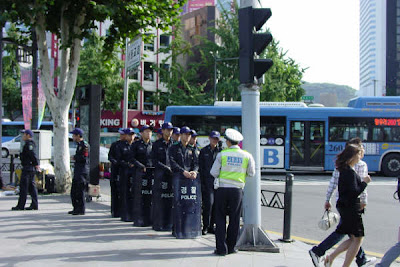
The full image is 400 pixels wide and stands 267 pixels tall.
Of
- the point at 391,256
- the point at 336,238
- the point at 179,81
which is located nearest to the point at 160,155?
the point at 336,238

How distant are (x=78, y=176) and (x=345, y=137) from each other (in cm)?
1391

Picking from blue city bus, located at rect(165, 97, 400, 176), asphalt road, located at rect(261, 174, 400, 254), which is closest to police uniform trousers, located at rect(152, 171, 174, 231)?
asphalt road, located at rect(261, 174, 400, 254)

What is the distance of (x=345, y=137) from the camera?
65.6 feet

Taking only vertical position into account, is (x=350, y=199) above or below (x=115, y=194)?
above

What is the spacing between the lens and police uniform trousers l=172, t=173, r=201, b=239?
7.41 metres

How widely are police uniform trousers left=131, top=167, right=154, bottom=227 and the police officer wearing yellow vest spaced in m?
2.59

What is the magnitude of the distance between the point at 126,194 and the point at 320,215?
465 cm

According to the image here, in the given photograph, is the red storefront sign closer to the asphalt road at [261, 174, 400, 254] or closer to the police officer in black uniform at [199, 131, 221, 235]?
the asphalt road at [261, 174, 400, 254]

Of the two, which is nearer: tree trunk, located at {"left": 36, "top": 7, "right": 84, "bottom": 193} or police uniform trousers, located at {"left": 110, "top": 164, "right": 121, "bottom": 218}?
police uniform trousers, located at {"left": 110, "top": 164, "right": 121, "bottom": 218}

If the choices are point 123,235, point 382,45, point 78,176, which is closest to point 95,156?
point 78,176

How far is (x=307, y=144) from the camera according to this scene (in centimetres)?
2000

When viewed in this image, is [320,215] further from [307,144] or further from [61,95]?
[307,144]

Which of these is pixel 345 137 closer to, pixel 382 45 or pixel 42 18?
pixel 42 18

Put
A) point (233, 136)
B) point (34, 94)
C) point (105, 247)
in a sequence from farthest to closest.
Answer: point (34, 94) < point (105, 247) < point (233, 136)
